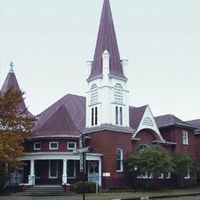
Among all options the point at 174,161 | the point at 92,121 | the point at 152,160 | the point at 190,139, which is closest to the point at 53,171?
the point at 92,121

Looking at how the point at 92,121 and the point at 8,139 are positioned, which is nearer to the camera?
the point at 8,139

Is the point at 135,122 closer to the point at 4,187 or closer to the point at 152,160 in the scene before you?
the point at 152,160

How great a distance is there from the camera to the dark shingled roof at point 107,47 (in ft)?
155

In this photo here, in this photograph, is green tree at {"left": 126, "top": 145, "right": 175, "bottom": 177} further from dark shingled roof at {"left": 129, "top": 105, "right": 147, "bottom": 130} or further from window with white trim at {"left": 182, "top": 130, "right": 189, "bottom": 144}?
window with white trim at {"left": 182, "top": 130, "right": 189, "bottom": 144}

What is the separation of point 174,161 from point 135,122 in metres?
6.16

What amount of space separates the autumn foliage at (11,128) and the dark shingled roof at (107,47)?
11.8 metres

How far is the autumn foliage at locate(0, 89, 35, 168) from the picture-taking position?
31.7m

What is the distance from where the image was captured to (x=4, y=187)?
135ft

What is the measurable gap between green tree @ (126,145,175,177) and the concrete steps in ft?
26.9

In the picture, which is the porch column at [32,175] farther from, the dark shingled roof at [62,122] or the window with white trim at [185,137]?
the window with white trim at [185,137]

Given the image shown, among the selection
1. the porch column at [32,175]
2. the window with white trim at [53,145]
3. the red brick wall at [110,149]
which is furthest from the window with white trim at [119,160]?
the porch column at [32,175]

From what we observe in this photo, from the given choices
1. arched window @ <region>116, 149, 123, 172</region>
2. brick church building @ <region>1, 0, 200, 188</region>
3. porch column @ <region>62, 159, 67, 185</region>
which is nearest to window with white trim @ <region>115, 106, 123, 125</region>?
brick church building @ <region>1, 0, 200, 188</region>

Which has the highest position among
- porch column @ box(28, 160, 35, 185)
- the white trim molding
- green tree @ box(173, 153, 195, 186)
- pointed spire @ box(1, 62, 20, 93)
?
pointed spire @ box(1, 62, 20, 93)

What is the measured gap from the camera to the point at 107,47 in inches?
1886
